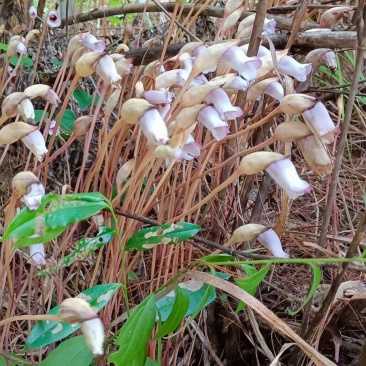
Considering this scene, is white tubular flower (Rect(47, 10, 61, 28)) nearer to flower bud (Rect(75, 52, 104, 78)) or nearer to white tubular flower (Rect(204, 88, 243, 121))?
flower bud (Rect(75, 52, 104, 78))

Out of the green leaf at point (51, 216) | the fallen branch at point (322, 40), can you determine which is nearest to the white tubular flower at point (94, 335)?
the green leaf at point (51, 216)

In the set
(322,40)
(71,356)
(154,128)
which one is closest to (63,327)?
(71,356)

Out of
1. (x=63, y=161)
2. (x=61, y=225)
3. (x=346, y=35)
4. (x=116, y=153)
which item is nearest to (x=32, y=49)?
(x=63, y=161)

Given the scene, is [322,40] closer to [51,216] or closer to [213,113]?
A: [213,113]

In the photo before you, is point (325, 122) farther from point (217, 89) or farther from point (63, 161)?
point (63, 161)

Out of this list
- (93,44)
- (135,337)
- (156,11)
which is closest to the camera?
(135,337)
